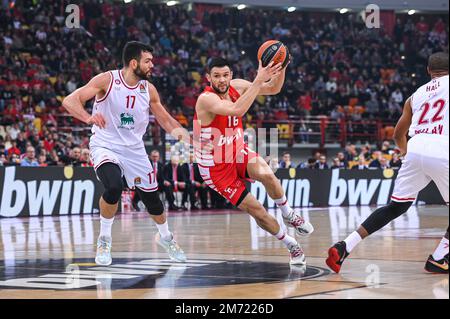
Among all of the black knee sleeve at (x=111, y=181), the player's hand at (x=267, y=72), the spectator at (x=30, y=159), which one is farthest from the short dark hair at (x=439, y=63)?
the spectator at (x=30, y=159)

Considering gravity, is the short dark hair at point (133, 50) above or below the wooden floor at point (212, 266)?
above

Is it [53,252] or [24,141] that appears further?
[24,141]

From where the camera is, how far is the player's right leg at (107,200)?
9.34 m

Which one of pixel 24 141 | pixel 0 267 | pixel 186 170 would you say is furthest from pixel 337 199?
pixel 0 267

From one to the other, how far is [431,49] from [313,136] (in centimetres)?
1132

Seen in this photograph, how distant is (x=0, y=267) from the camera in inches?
368

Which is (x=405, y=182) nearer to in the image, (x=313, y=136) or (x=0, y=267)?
(x=0, y=267)

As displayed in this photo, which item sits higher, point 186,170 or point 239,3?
point 239,3

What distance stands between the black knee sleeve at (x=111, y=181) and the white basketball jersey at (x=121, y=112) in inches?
12.6

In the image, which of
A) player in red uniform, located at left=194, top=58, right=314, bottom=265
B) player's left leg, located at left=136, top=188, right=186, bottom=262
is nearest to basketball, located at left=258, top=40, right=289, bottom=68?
player in red uniform, located at left=194, top=58, right=314, bottom=265

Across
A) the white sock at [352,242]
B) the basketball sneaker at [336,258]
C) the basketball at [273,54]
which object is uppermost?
the basketball at [273,54]

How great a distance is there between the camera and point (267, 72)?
8477 mm

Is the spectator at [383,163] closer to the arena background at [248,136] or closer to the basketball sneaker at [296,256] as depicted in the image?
the arena background at [248,136]

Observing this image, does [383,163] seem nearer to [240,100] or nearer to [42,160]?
[42,160]
